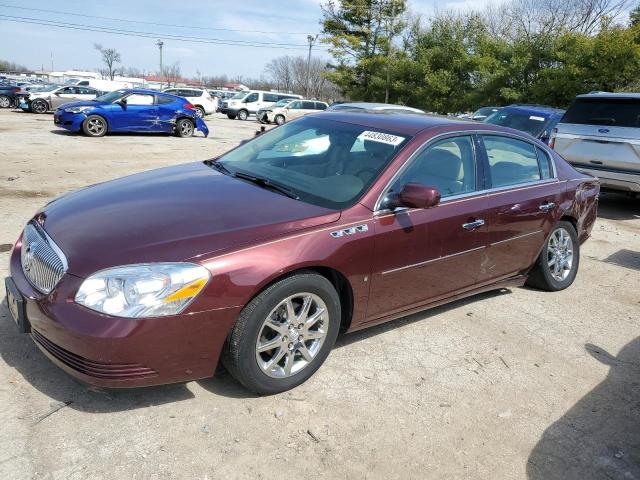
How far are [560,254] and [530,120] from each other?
7.05 meters

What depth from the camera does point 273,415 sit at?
2859 mm

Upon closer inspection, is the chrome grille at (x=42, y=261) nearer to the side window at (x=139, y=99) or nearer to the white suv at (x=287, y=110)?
the side window at (x=139, y=99)

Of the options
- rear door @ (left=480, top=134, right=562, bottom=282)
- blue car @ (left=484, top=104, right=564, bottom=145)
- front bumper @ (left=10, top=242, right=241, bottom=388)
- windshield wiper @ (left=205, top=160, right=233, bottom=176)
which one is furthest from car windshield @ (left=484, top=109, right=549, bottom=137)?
front bumper @ (left=10, top=242, right=241, bottom=388)

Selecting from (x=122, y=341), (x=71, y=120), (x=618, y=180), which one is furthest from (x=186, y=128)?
(x=122, y=341)

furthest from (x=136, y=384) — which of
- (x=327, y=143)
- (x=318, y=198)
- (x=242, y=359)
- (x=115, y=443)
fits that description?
(x=327, y=143)

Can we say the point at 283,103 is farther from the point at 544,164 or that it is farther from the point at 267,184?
the point at 267,184

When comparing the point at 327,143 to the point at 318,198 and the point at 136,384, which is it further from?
the point at 136,384

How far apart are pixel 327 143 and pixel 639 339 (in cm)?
292

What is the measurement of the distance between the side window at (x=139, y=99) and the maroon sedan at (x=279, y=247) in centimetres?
1272

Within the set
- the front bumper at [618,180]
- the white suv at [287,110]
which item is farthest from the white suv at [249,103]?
the front bumper at [618,180]

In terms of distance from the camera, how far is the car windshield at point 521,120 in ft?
35.9

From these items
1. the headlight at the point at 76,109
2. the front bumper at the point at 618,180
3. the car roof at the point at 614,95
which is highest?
the car roof at the point at 614,95

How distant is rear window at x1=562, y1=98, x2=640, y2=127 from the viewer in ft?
25.5

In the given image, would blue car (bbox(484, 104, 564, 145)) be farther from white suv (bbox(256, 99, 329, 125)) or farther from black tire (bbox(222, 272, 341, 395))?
white suv (bbox(256, 99, 329, 125))
